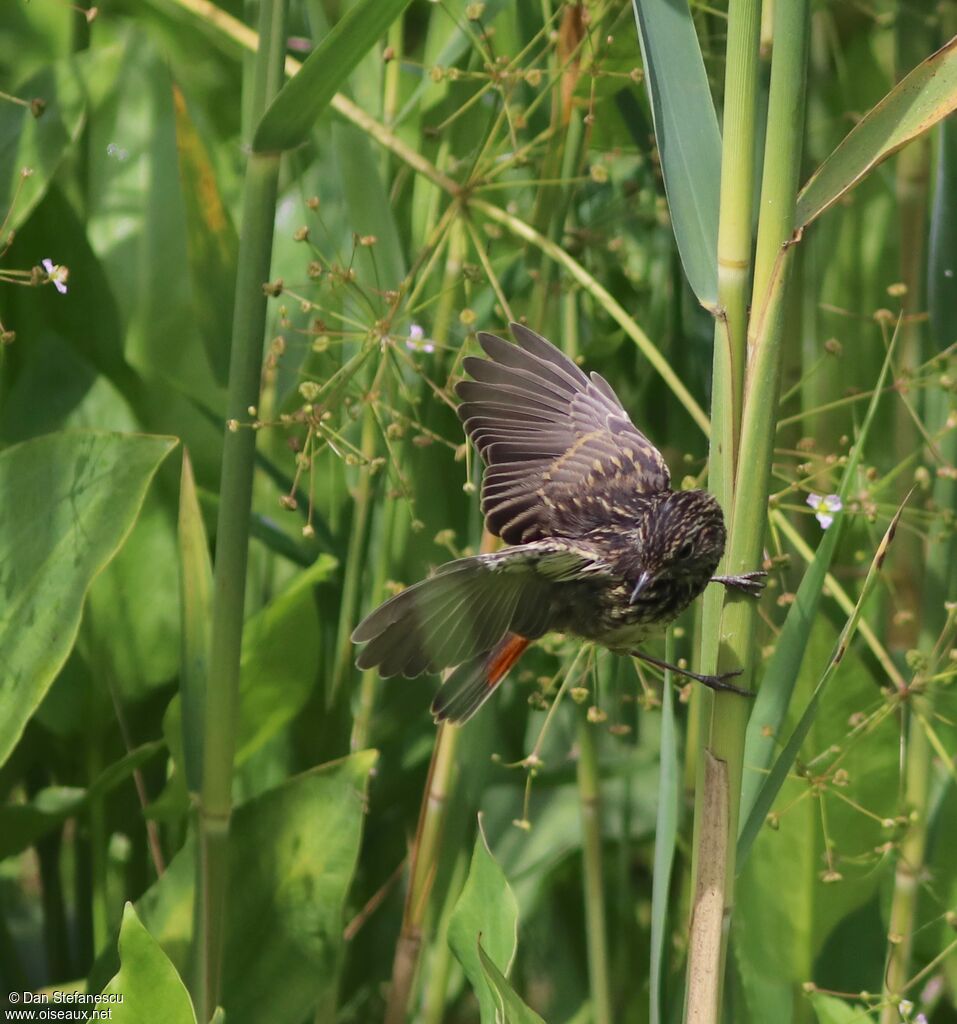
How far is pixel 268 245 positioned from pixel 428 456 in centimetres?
51

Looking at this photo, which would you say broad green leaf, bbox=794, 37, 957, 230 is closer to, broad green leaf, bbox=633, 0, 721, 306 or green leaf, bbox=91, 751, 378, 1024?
broad green leaf, bbox=633, 0, 721, 306

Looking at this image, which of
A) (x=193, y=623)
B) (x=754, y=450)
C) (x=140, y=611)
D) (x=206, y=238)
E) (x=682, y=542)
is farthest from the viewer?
(x=140, y=611)

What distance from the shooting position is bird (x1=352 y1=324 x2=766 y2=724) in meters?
1.18

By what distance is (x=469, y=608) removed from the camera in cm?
124

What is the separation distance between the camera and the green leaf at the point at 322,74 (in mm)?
1170

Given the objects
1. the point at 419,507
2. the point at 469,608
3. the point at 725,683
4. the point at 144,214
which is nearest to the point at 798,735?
the point at 725,683

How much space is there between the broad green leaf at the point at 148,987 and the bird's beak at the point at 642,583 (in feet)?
1.80

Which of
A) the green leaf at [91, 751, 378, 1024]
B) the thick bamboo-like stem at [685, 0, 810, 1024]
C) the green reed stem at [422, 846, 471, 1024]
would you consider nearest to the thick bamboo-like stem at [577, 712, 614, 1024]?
the green reed stem at [422, 846, 471, 1024]

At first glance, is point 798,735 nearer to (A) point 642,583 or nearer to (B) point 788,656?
(B) point 788,656

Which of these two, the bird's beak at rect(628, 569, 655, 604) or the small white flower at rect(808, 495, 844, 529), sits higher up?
the small white flower at rect(808, 495, 844, 529)

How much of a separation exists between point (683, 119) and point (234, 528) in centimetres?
58

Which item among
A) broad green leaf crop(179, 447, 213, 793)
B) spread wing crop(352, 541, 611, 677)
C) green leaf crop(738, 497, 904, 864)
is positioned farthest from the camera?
broad green leaf crop(179, 447, 213, 793)

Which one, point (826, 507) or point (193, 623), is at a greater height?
point (826, 507)

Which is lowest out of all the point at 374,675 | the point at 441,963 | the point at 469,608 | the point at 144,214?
the point at 441,963
